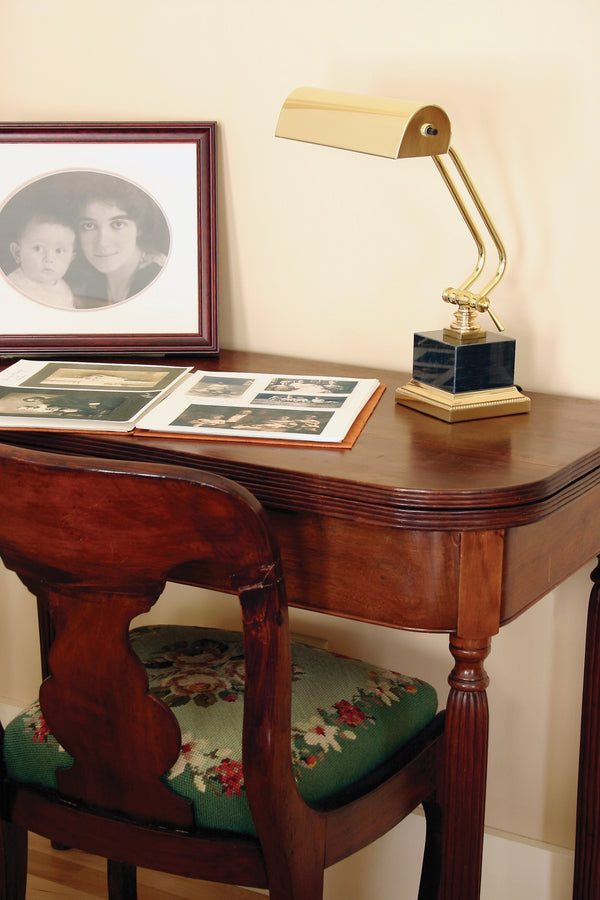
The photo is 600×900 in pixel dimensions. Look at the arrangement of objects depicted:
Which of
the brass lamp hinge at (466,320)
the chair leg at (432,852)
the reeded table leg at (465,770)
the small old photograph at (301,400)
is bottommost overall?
the chair leg at (432,852)

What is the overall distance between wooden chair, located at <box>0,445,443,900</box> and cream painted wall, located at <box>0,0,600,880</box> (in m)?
0.35

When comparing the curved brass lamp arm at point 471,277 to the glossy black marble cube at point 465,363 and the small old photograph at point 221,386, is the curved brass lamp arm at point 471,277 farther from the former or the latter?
the small old photograph at point 221,386

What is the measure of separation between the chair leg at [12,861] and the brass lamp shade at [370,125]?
0.91m

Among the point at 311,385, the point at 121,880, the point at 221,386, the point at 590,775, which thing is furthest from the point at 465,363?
the point at 121,880

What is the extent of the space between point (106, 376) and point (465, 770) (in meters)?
0.76

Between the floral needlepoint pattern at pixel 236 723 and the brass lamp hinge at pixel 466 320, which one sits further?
the brass lamp hinge at pixel 466 320

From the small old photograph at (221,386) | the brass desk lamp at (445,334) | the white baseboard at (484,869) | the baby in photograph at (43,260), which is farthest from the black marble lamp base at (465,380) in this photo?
the white baseboard at (484,869)

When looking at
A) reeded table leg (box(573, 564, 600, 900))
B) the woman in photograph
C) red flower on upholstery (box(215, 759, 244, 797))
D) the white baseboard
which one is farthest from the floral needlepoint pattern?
the woman in photograph

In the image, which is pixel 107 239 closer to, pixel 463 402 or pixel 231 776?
pixel 463 402

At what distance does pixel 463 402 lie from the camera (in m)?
1.27

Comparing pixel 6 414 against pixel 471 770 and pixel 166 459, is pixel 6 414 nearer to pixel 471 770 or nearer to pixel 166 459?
pixel 166 459

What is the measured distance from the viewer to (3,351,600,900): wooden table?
1031mm

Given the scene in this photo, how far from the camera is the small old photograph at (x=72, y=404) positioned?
129 centimetres

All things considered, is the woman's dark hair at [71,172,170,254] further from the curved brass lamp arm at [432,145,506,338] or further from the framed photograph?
the curved brass lamp arm at [432,145,506,338]
